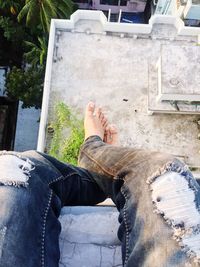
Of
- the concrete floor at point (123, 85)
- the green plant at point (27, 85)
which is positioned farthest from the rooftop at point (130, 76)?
the green plant at point (27, 85)

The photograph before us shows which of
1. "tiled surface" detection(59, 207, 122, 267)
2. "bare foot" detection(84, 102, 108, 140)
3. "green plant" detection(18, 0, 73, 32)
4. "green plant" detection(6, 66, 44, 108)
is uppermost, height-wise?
"green plant" detection(18, 0, 73, 32)

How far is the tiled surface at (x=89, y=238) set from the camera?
11.6 ft

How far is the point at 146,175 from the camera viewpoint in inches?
132

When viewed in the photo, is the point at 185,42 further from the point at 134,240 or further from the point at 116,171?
the point at 134,240

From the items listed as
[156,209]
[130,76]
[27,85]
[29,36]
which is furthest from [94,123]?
[29,36]

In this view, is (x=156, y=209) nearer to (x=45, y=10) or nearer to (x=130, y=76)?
(x=130, y=76)

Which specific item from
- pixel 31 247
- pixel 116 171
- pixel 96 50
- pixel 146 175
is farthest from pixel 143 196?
pixel 96 50

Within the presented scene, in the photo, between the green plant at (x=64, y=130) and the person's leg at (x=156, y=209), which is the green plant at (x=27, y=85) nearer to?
the green plant at (x=64, y=130)

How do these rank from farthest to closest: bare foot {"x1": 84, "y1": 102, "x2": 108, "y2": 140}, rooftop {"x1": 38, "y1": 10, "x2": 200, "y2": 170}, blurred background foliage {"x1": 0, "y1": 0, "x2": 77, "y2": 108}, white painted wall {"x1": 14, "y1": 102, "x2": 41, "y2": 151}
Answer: white painted wall {"x1": 14, "y1": 102, "x2": 41, "y2": 151}, blurred background foliage {"x1": 0, "y1": 0, "x2": 77, "y2": 108}, rooftop {"x1": 38, "y1": 10, "x2": 200, "y2": 170}, bare foot {"x1": 84, "y1": 102, "x2": 108, "y2": 140}

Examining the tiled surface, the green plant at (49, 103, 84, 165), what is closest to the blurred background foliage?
the green plant at (49, 103, 84, 165)

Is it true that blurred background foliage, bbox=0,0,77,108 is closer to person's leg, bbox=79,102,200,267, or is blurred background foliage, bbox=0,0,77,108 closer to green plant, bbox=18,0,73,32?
green plant, bbox=18,0,73,32

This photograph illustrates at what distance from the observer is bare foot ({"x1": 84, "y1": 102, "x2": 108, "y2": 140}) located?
6.87 m

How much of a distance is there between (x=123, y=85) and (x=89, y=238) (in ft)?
23.6

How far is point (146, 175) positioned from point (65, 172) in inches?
36.8
